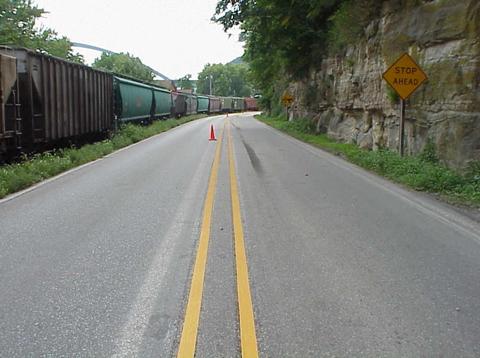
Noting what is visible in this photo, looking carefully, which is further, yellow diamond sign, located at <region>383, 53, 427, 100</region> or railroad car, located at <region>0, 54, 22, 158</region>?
yellow diamond sign, located at <region>383, 53, 427, 100</region>

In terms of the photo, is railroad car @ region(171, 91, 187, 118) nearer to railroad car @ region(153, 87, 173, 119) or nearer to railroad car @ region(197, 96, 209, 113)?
railroad car @ region(153, 87, 173, 119)

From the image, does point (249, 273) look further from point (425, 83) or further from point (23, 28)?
point (23, 28)

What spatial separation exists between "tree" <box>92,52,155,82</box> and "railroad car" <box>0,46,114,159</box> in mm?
74180

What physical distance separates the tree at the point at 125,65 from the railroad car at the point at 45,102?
Result: 74.2 metres

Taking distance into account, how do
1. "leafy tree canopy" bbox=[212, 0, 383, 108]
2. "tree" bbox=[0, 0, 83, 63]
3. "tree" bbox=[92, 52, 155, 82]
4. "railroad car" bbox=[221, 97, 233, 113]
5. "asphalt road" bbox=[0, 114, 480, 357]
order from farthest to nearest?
"tree" bbox=[92, 52, 155, 82] → "railroad car" bbox=[221, 97, 233, 113] → "tree" bbox=[0, 0, 83, 63] → "leafy tree canopy" bbox=[212, 0, 383, 108] → "asphalt road" bbox=[0, 114, 480, 357]

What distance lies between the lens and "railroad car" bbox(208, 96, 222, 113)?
79.6 meters

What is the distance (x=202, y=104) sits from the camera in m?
73.2

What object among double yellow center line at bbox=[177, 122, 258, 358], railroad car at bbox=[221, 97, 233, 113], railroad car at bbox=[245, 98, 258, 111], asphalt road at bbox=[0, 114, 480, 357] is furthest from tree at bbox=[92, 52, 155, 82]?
double yellow center line at bbox=[177, 122, 258, 358]

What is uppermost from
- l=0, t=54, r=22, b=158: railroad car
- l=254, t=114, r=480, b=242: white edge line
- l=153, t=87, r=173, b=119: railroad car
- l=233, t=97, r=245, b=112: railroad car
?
l=233, t=97, r=245, b=112: railroad car

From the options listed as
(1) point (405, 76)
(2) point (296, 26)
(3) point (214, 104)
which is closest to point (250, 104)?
(3) point (214, 104)

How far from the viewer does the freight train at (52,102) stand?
537 inches

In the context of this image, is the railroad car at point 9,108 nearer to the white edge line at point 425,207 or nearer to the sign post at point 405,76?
the white edge line at point 425,207

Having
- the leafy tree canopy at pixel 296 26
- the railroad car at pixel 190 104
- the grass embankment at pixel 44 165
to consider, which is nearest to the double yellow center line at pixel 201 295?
the grass embankment at pixel 44 165

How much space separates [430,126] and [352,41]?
31.8 feet
